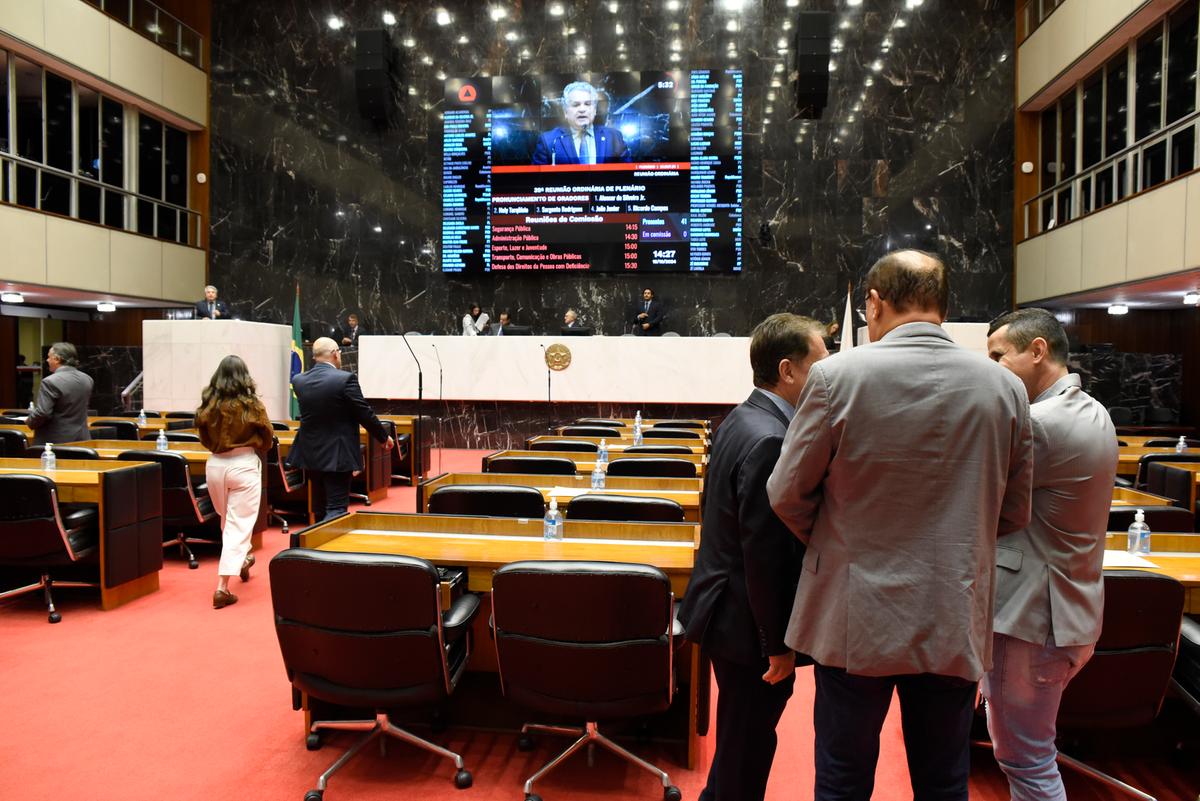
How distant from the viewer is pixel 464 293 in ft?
43.5

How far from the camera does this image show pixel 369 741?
2859 mm

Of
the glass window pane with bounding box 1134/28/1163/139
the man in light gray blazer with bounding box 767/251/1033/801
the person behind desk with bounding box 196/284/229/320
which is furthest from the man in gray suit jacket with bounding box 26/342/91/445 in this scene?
the glass window pane with bounding box 1134/28/1163/139

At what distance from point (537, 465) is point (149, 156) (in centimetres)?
1162

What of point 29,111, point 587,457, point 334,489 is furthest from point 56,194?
point 587,457

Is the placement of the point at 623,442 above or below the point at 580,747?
above

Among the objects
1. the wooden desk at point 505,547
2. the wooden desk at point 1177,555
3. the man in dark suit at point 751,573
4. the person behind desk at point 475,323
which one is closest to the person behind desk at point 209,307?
the person behind desk at point 475,323

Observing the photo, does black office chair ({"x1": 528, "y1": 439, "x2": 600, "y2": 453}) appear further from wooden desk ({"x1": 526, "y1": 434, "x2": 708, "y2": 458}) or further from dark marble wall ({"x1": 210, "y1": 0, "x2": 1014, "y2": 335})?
dark marble wall ({"x1": 210, "y1": 0, "x2": 1014, "y2": 335})

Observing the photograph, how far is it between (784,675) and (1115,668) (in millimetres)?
1284

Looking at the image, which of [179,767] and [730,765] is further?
[179,767]

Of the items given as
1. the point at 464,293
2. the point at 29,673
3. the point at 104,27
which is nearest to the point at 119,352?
the point at 104,27

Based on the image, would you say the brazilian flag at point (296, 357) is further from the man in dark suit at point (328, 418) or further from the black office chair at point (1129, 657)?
the black office chair at point (1129, 657)

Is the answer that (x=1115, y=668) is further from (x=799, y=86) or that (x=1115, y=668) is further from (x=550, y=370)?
(x=799, y=86)

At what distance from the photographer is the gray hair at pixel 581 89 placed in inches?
498

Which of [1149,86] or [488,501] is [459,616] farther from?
[1149,86]
